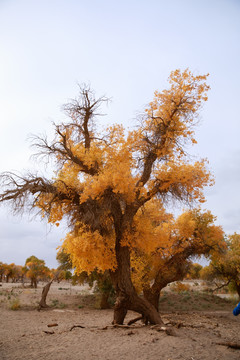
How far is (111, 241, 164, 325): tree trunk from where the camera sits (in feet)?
35.6

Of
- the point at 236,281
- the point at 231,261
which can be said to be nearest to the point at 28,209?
the point at 231,261

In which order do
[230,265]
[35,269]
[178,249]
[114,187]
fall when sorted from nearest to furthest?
[114,187] → [178,249] → [230,265] → [35,269]

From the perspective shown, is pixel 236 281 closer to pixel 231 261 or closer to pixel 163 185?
pixel 231 261

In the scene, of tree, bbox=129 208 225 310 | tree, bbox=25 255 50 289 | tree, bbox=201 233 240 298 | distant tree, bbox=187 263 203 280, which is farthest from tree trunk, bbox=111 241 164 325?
tree, bbox=25 255 50 289

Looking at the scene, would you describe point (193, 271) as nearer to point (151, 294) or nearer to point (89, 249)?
point (151, 294)

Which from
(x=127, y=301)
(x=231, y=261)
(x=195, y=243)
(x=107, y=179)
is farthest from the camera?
(x=231, y=261)

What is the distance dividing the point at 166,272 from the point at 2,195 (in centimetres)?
1250

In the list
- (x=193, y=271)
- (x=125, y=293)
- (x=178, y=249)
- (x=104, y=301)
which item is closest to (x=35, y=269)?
(x=104, y=301)

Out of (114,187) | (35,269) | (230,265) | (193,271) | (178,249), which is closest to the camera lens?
(114,187)

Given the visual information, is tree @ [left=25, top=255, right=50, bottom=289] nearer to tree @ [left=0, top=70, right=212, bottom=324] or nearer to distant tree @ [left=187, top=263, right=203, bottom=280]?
distant tree @ [left=187, top=263, right=203, bottom=280]

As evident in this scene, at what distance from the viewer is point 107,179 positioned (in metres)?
9.55

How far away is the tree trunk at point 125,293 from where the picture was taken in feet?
35.6

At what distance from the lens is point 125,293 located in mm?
10805

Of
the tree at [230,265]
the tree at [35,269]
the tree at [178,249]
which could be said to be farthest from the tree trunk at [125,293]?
the tree at [35,269]
